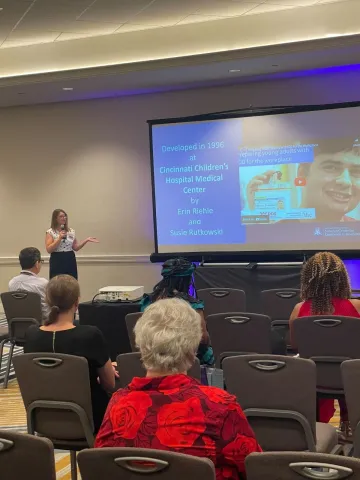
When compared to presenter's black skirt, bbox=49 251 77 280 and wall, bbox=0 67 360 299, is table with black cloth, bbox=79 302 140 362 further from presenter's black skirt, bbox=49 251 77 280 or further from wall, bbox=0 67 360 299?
wall, bbox=0 67 360 299

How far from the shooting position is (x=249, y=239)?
819 cm

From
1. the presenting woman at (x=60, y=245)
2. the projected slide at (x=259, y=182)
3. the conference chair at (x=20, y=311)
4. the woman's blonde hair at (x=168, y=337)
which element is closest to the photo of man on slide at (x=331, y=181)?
the projected slide at (x=259, y=182)

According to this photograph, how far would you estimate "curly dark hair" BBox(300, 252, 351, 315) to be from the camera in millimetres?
3771

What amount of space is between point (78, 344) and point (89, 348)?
0.06m

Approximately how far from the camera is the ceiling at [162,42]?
6.88 metres

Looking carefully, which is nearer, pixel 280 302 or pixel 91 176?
pixel 280 302

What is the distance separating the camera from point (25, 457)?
6.19 feet

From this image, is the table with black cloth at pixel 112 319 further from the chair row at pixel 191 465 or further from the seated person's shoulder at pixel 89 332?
the chair row at pixel 191 465

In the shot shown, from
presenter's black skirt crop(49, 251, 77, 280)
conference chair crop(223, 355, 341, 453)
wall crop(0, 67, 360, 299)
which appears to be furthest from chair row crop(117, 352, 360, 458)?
wall crop(0, 67, 360, 299)

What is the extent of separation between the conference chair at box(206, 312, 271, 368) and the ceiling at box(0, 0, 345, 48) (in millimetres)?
4191

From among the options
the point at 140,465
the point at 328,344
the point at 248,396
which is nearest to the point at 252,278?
the point at 328,344

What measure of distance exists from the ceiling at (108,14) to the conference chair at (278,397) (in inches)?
198

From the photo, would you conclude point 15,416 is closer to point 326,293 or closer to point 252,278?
point 326,293

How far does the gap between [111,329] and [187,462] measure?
13.5 feet
